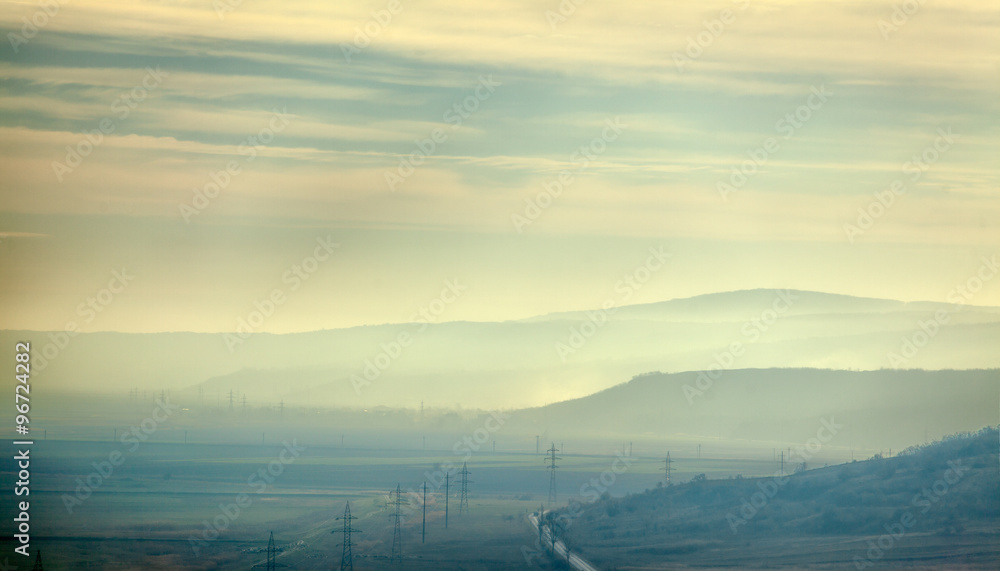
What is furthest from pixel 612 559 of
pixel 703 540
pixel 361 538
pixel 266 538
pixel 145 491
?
pixel 145 491

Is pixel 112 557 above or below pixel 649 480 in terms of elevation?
below

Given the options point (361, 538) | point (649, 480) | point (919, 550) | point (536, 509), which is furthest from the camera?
point (649, 480)

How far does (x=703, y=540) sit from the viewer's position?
115 meters

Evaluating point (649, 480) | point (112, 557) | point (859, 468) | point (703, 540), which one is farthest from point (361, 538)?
point (649, 480)

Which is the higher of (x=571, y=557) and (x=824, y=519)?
(x=824, y=519)

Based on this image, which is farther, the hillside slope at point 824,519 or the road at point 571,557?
the hillside slope at point 824,519

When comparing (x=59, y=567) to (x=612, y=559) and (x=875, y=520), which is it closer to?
(x=612, y=559)

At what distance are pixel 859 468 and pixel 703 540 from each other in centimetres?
2761

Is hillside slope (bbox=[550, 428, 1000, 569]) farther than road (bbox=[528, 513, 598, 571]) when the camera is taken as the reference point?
Yes

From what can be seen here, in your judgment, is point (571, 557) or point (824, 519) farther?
point (824, 519)

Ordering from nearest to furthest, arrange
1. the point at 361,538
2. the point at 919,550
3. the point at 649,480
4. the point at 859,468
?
the point at 919,550
the point at 361,538
the point at 859,468
the point at 649,480

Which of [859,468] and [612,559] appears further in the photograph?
[859,468]

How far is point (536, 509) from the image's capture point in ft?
478

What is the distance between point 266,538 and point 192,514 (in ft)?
78.6
